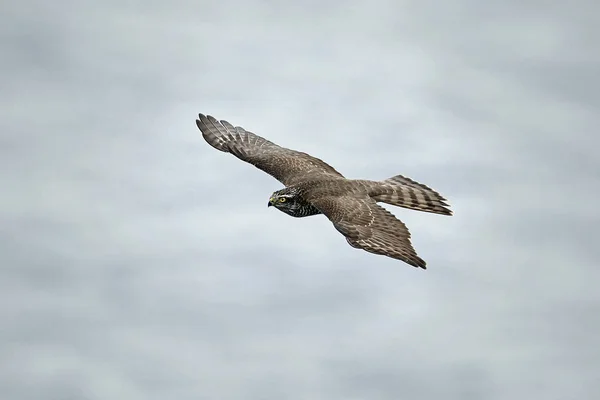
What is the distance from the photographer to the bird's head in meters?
45.1

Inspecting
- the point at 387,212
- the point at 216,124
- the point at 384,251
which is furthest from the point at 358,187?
the point at 216,124

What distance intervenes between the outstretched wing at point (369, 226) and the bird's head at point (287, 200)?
1.15m

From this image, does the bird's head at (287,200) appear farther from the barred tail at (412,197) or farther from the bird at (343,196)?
the barred tail at (412,197)

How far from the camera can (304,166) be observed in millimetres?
48938

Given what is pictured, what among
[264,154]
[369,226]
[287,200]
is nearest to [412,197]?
[369,226]

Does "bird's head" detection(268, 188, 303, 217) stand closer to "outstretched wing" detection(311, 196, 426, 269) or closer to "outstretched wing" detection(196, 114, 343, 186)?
"outstretched wing" detection(311, 196, 426, 269)

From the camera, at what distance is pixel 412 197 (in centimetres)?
4506

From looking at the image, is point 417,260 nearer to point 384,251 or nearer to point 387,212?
point 384,251

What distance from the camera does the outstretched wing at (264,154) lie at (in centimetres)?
4837

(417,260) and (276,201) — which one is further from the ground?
(276,201)

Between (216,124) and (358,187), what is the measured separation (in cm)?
949

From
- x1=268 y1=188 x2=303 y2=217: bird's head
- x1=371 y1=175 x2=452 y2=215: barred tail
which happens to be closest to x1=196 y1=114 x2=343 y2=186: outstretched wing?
x1=268 y1=188 x2=303 y2=217: bird's head

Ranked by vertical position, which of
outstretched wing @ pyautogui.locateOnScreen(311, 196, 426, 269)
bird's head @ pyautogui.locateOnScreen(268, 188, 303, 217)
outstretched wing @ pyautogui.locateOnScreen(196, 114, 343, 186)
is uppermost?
outstretched wing @ pyautogui.locateOnScreen(196, 114, 343, 186)

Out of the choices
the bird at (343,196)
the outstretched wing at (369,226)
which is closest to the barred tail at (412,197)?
the bird at (343,196)
